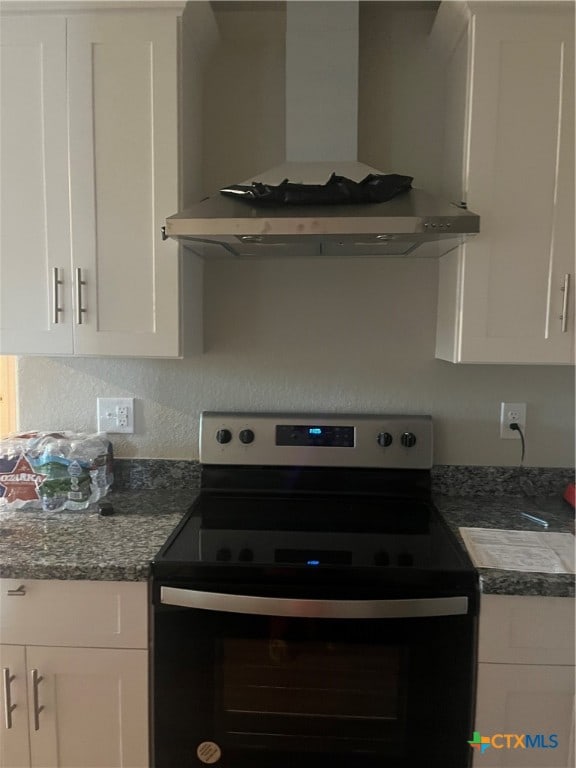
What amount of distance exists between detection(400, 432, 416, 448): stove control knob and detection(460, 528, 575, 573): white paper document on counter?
33 centimetres

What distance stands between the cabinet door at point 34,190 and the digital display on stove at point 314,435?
686 mm

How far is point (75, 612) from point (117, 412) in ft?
2.35

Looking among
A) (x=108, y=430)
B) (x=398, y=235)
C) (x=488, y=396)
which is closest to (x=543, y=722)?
(x=488, y=396)

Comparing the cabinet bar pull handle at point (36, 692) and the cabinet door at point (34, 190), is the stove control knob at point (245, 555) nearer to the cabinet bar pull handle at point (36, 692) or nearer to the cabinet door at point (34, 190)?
the cabinet bar pull handle at point (36, 692)

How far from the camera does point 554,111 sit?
4.57ft

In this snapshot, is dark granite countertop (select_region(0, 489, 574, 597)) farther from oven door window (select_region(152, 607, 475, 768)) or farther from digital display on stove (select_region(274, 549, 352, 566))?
digital display on stove (select_region(274, 549, 352, 566))

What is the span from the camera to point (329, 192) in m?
1.35

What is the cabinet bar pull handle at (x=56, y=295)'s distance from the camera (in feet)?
4.87

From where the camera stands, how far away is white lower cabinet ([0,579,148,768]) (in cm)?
125

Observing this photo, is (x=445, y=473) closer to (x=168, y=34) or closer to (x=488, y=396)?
(x=488, y=396)

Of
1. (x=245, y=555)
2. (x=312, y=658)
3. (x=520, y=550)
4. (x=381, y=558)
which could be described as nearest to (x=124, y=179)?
(x=245, y=555)

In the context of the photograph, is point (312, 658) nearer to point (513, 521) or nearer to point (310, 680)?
point (310, 680)

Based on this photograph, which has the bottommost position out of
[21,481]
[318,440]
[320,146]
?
[21,481]

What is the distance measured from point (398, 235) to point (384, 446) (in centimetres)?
67
